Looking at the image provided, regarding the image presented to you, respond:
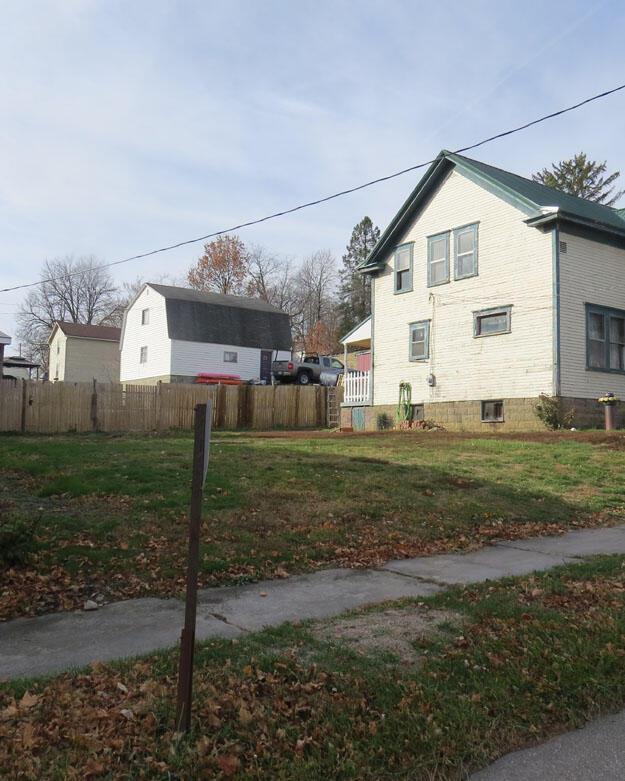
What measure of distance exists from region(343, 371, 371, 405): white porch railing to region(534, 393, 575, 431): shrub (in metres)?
7.17

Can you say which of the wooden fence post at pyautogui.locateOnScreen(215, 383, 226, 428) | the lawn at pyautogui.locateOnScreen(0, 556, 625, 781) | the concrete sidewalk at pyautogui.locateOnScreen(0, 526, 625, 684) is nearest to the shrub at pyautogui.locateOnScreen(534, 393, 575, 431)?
the concrete sidewalk at pyautogui.locateOnScreen(0, 526, 625, 684)

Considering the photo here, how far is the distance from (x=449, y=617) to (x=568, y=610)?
88 cm

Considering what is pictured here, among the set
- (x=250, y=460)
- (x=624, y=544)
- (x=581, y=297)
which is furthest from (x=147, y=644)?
(x=581, y=297)

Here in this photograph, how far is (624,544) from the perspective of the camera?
26.3 feet

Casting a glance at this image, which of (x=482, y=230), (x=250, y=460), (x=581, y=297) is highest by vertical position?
(x=482, y=230)

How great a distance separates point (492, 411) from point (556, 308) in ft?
11.7

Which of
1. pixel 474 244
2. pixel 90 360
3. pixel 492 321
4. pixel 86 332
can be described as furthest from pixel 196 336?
pixel 492 321

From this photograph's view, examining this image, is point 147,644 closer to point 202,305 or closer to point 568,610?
point 568,610

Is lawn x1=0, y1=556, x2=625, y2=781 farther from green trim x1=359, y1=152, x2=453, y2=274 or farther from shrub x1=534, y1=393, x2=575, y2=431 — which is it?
green trim x1=359, y1=152, x2=453, y2=274

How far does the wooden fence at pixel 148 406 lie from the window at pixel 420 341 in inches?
259

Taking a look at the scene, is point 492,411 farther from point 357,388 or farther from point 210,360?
point 210,360

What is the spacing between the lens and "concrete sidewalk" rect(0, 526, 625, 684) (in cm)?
453

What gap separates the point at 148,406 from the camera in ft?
85.4

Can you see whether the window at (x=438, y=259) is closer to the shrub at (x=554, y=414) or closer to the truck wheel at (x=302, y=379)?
the shrub at (x=554, y=414)
